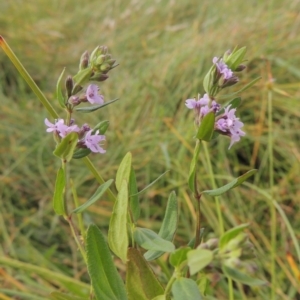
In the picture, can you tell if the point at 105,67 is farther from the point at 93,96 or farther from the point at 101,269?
the point at 101,269

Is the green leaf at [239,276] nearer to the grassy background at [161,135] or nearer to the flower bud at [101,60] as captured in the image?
the flower bud at [101,60]

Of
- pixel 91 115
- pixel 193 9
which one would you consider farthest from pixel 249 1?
pixel 91 115

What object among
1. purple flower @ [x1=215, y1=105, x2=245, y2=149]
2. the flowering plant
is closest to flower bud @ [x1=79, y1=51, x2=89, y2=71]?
the flowering plant

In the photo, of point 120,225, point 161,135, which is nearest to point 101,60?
point 120,225

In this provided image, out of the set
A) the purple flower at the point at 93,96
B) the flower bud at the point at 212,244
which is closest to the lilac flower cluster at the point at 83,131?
the purple flower at the point at 93,96

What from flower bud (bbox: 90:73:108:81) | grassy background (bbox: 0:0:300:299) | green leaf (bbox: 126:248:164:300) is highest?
flower bud (bbox: 90:73:108:81)

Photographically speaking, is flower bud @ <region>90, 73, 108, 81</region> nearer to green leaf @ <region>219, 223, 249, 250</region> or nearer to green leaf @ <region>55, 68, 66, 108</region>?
green leaf @ <region>55, 68, 66, 108</region>
